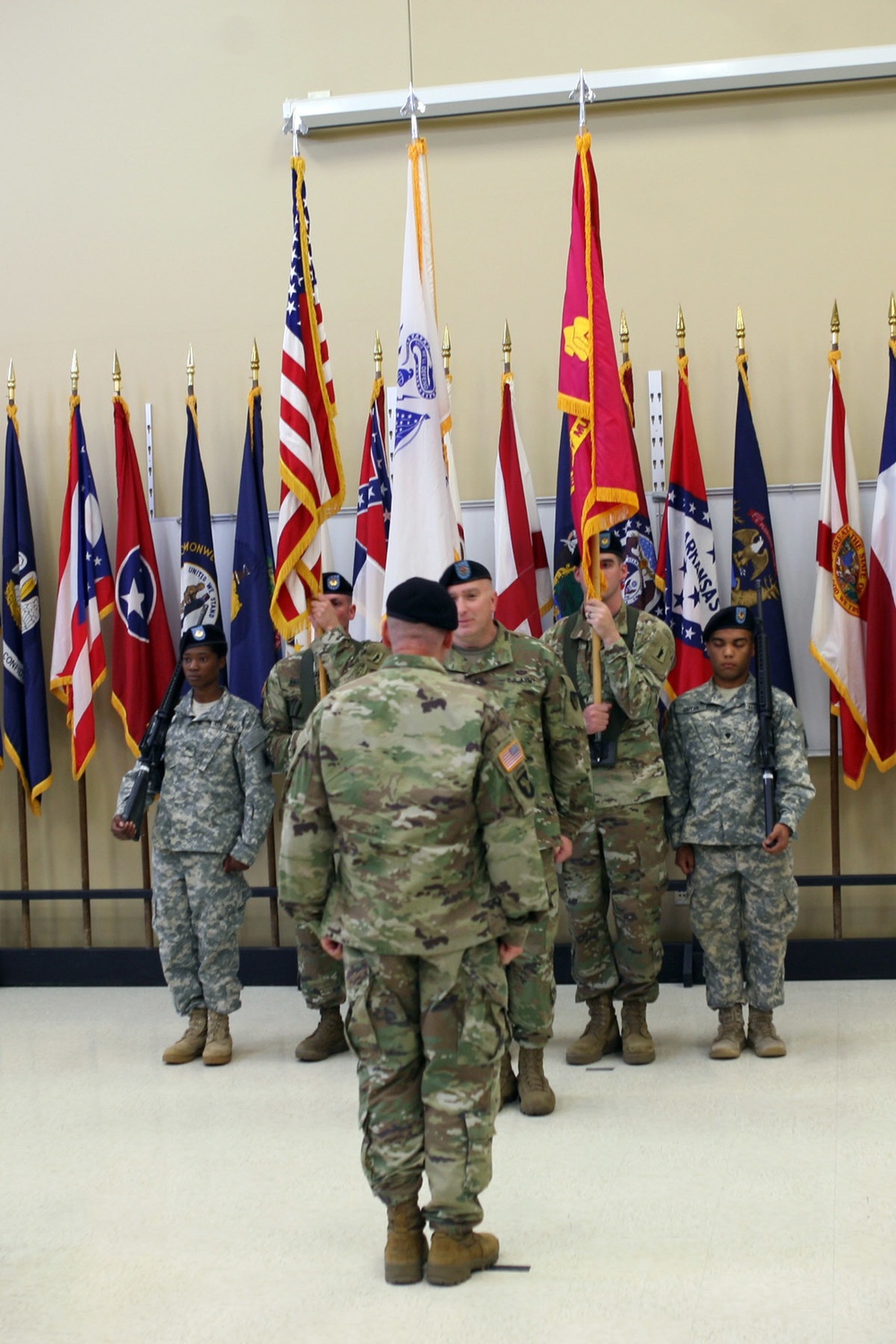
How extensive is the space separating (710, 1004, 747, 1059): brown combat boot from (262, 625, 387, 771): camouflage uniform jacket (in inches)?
62.9

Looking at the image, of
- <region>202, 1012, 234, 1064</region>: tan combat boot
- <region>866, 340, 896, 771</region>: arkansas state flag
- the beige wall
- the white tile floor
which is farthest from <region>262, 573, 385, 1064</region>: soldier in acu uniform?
<region>866, 340, 896, 771</region>: arkansas state flag

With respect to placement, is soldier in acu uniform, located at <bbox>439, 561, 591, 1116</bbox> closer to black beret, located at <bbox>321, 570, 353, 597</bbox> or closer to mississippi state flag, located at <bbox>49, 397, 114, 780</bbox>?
black beret, located at <bbox>321, 570, 353, 597</bbox>

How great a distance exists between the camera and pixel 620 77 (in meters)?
5.17

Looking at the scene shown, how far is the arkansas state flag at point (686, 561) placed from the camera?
493 cm

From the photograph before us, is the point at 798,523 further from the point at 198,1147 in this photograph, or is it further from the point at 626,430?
the point at 198,1147

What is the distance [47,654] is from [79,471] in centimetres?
83

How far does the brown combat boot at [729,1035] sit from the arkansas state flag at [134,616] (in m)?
2.51

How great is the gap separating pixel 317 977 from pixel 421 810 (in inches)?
78.3

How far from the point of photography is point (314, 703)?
4.38 m

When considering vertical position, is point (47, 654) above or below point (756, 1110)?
above

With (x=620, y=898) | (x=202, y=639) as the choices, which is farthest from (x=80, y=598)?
(x=620, y=898)

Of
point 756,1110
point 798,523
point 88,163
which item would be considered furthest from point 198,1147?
point 88,163

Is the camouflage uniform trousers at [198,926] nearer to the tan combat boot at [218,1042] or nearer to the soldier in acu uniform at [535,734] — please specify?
the tan combat boot at [218,1042]

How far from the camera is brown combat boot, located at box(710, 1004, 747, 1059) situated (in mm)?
→ 4059
